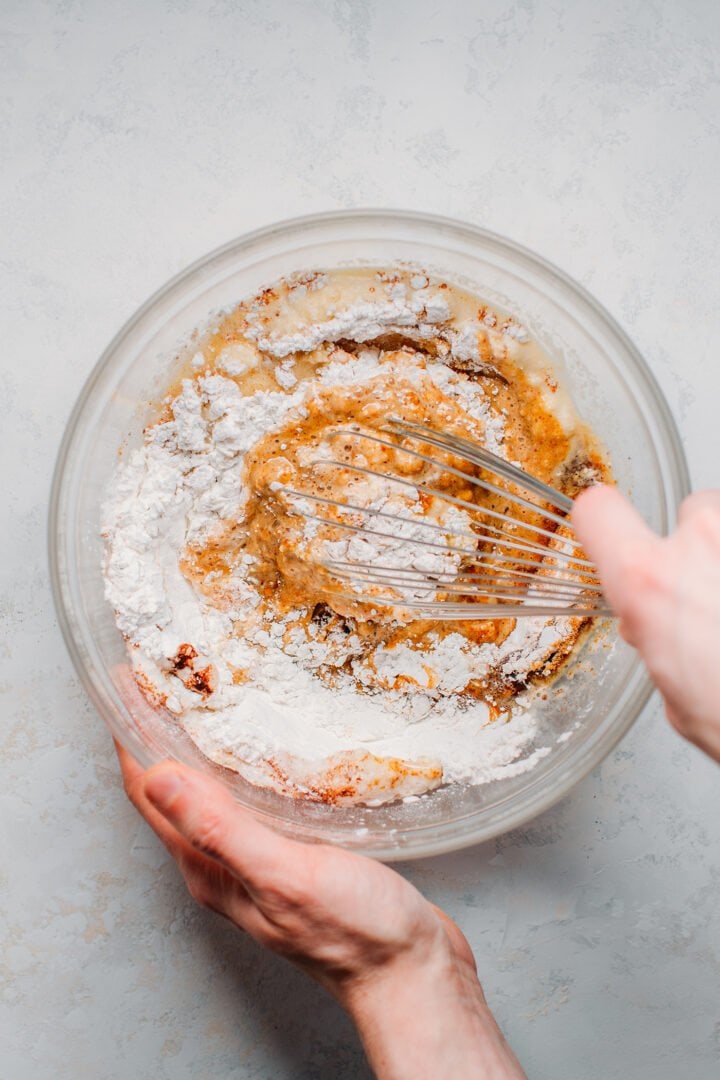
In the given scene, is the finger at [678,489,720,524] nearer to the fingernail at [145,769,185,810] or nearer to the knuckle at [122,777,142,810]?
the fingernail at [145,769,185,810]

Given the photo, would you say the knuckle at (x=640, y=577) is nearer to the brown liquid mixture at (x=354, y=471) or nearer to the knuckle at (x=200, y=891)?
the brown liquid mixture at (x=354, y=471)

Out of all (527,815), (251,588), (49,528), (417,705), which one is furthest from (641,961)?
(49,528)

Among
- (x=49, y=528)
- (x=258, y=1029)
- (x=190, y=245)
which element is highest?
(x=190, y=245)

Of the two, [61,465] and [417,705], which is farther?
[417,705]

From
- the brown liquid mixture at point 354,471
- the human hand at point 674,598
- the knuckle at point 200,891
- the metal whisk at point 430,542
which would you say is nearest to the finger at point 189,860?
the knuckle at point 200,891

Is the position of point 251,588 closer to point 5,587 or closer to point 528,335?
point 5,587

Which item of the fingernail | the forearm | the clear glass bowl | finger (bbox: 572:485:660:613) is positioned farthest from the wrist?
finger (bbox: 572:485:660:613)
